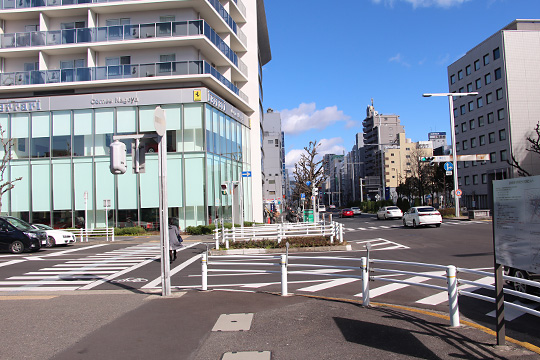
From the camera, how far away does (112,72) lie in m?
31.7

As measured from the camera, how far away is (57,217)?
1267 inches

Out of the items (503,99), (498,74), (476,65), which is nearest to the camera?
(503,99)

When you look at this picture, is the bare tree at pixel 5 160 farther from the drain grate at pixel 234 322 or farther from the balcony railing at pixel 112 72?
the drain grate at pixel 234 322

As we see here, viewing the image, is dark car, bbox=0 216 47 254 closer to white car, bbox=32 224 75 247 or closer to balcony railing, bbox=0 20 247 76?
white car, bbox=32 224 75 247

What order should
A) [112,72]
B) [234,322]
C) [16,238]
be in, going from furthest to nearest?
1. [112,72]
2. [16,238]
3. [234,322]

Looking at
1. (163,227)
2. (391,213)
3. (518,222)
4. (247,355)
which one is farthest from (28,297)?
(391,213)

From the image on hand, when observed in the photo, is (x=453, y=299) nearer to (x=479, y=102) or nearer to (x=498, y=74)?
(x=498, y=74)

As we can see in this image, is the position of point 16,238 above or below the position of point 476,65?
below

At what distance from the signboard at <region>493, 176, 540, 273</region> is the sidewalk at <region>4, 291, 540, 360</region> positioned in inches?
42.1

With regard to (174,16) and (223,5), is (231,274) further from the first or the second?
(223,5)

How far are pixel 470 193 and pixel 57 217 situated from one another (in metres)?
65.6

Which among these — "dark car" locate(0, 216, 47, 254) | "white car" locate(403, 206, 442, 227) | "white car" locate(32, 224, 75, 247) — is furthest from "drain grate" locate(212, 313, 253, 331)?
"white car" locate(403, 206, 442, 227)

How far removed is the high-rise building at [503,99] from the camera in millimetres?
60469

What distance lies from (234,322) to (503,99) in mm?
67354
